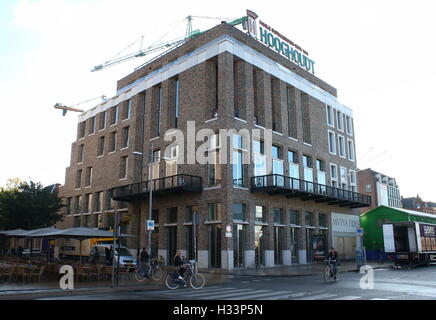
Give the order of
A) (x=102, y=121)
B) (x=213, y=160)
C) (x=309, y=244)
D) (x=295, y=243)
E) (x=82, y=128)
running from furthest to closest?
(x=82, y=128)
(x=102, y=121)
(x=309, y=244)
(x=295, y=243)
(x=213, y=160)

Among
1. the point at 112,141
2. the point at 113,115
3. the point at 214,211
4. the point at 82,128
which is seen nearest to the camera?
the point at 214,211

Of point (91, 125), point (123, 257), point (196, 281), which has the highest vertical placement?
point (91, 125)

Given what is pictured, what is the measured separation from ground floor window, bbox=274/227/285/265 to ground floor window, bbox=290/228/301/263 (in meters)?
1.59

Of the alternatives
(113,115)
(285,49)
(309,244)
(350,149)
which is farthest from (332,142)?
(113,115)

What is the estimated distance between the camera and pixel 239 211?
99.6ft

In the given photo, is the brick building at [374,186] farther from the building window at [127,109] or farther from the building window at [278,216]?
the building window at [127,109]

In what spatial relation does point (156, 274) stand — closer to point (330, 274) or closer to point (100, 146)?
point (330, 274)

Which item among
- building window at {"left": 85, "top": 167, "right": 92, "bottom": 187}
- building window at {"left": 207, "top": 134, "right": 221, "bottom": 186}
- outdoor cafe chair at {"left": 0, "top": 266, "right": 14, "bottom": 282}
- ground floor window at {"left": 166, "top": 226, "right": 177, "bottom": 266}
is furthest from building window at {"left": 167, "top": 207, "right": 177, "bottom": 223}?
outdoor cafe chair at {"left": 0, "top": 266, "right": 14, "bottom": 282}

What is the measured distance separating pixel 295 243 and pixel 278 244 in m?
2.65

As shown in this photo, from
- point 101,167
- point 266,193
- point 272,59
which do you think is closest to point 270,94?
point 272,59

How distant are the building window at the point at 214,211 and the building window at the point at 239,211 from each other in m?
1.24

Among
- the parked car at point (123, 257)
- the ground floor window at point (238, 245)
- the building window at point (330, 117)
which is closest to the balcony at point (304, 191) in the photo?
the ground floor window at point (238, 245)

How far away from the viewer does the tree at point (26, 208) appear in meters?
37.5
